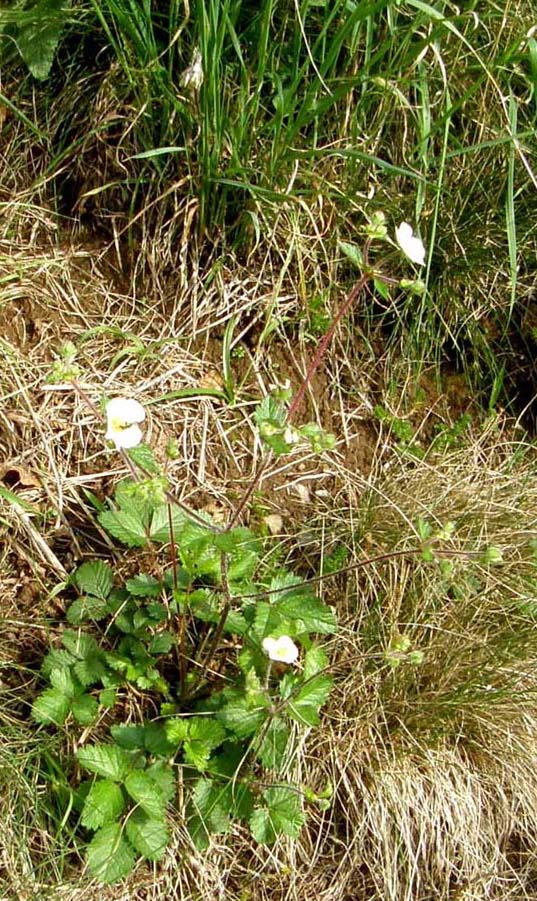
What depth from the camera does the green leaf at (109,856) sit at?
1705mm

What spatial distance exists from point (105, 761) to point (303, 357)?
3.21 ft

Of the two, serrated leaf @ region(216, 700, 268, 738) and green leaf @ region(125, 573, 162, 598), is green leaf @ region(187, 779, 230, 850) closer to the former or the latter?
serrated leaf @ region(216, 700, 268, 738)

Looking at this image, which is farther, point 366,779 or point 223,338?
point 223,338

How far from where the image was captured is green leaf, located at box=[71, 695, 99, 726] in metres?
1.80

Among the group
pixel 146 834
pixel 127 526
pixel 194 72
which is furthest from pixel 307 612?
pixel 194 72

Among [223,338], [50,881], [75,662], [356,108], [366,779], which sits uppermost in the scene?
[356,108]

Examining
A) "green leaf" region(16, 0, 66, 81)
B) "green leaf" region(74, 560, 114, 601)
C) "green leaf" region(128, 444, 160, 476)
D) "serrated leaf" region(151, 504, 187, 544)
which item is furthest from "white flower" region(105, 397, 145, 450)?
"green leaf" region(16, 0, 66, 81)

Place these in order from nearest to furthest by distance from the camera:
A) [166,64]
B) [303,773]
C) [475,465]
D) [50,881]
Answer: [50,881] → [303,773] → [166,64] → [475,465]

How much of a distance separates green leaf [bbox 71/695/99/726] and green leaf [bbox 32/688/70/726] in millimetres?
16

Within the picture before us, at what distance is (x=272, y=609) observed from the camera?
5.96ft

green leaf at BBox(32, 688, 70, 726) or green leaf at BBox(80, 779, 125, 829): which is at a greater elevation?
green leaf at BBox(32, 688, 70, 726)

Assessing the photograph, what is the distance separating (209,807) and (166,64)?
1476 millimetres

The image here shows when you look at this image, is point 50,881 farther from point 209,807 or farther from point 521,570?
point 521,570

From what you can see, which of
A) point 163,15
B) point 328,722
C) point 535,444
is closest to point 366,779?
point 328,722
